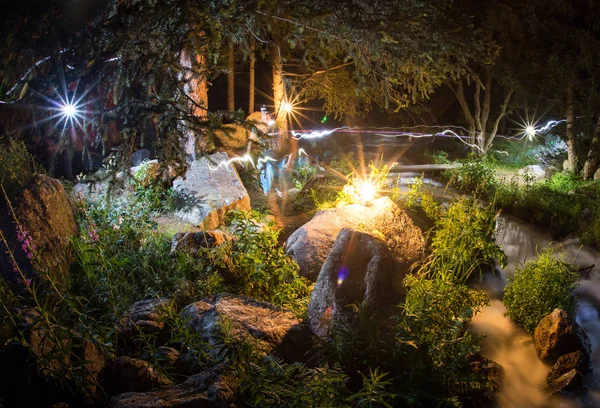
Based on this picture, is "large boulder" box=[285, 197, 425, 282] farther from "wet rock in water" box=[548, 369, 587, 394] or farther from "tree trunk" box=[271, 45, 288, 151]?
"tree trunk" box=[271, 45, 288, 151]

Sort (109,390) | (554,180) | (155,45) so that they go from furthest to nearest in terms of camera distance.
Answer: (554,180) → (155,45) → (109,390)

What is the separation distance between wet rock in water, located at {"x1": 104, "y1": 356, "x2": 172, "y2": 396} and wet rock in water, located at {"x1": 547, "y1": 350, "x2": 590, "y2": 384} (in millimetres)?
4727

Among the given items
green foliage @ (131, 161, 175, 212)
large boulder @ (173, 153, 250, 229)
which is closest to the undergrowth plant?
large boulder @ (173, 153, 250, 229)

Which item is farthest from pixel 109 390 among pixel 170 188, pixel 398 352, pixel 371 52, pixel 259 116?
pixel 259 116

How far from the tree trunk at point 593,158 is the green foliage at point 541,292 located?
828 centimetres

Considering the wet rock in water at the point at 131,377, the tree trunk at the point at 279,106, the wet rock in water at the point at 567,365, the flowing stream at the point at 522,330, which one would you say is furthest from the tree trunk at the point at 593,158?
the wet rock in water at the point at 131,377

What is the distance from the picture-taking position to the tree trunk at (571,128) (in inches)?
480

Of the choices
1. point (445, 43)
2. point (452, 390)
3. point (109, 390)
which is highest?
point (445, 43)

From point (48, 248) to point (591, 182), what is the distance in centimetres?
1356

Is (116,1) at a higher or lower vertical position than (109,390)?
higher

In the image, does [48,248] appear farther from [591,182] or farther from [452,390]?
[591,182]

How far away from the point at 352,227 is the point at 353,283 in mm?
1756

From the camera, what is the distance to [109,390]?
116 inches

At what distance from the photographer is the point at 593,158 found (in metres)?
12.0
